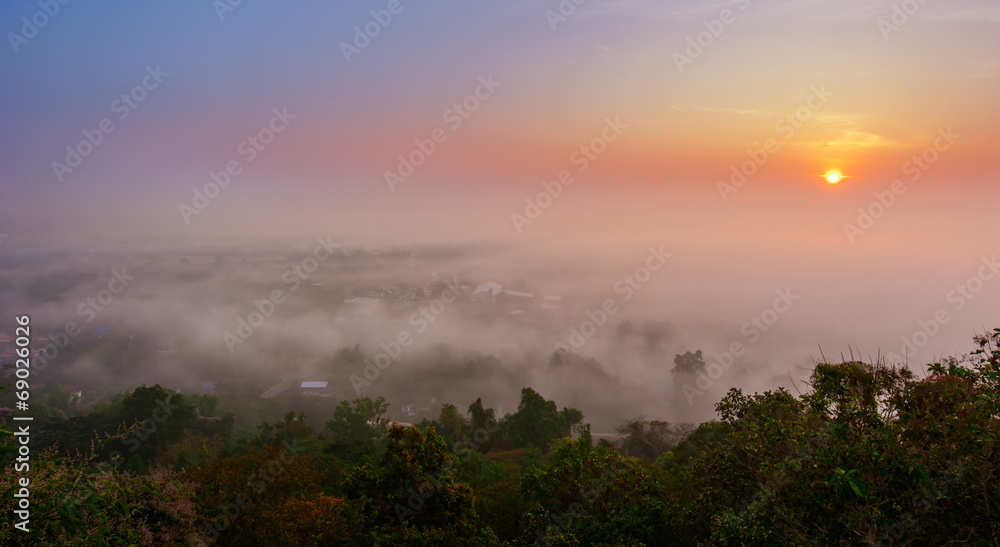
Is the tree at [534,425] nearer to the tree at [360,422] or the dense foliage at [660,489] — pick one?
the tree at [360,422]

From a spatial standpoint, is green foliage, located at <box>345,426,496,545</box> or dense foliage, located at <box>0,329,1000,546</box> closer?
dense foliage, located at <box>0,329,1000,546</box>

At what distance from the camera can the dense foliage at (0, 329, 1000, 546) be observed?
963 centimetres

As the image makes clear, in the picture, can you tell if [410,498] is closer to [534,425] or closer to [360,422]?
[534,425]

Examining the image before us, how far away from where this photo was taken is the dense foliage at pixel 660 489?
963 cm

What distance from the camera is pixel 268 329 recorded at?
142 meters

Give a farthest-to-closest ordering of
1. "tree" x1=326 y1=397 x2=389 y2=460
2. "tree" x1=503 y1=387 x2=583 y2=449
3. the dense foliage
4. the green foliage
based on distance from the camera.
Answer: "tree" x1=326 y1=397 x2=389 y2=460, "tree" x1=503 y1=387 x2=583 y2=449, the green foliage, the dense foliage

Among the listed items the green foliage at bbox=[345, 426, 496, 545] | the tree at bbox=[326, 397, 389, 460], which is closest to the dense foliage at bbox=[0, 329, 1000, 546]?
the green foliage at bbox=[345, 426, 496, 545]

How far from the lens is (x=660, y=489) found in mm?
18234

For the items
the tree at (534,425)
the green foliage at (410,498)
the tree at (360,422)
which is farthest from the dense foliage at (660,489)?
the tree at (360,422)

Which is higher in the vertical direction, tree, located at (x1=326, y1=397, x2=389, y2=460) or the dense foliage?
tree, located at (x1=326, y1=397, x2=389, y2=460)

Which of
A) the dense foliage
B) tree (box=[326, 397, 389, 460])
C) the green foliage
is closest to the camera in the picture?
the dense foliage

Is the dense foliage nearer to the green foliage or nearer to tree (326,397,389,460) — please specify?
the green foliage

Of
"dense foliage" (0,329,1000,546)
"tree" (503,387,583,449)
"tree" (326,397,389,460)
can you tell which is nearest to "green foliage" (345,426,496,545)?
"dense foliage" (0,329,1000,546)

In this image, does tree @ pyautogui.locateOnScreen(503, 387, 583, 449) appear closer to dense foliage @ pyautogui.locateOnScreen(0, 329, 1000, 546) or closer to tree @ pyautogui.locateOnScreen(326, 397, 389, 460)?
tree @ pyautogui.locateOnScreen(326, 397, 389, 460)
